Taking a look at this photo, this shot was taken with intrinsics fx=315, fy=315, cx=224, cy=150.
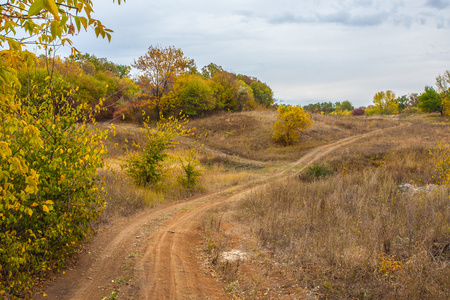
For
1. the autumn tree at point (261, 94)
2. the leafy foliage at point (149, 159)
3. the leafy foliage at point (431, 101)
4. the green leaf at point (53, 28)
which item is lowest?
the leafy foliage at point (149, 159)

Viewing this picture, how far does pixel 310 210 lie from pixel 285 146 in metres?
24.6

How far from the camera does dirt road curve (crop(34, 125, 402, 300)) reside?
534 cm

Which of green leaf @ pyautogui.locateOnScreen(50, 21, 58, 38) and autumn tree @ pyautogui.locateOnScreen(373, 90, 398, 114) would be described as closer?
green leaf @ pyautogui.locateOnScreen(50, 21, 58, 38)

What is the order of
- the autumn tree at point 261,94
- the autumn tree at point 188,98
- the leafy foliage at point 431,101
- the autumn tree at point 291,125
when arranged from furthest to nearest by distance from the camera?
the autumn tree at point 261,94, the leafy foliage at point 431,101, the autumn tree at point 188,98, the autumn tree at point 291,125

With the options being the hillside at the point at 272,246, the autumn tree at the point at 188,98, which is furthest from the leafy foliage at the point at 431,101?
the hillside at the point at 272,246

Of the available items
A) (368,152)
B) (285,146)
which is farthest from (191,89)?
(368,152)

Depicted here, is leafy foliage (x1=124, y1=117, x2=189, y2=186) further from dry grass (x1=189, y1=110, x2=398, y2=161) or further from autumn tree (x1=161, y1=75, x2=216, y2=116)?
autumn tree (x1=161, y1=75, x2=216, y2=116)

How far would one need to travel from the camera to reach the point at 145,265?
6.38 meters

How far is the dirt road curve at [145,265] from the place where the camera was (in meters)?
5.34

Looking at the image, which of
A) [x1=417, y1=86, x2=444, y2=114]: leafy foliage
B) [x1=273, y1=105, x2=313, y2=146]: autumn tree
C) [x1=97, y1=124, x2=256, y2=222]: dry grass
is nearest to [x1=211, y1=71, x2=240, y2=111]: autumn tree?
[x1=273, y1=105, x2=313, y2=146]: autumn tree

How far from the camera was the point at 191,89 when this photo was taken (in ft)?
152

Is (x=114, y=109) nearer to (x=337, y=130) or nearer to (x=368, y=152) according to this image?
(x=337, y=130)

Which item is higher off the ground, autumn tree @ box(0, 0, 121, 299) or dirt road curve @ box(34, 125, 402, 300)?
autumn tree @ box(0, 0, 121, 299)

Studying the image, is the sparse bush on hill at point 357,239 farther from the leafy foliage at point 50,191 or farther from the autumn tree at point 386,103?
the autumn tree at point 386,103
